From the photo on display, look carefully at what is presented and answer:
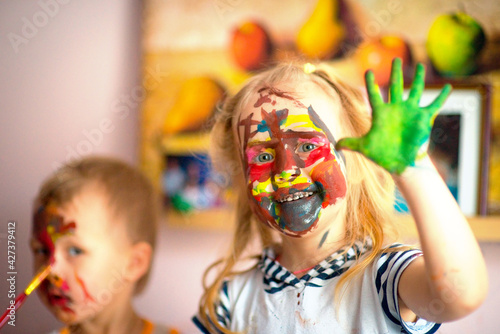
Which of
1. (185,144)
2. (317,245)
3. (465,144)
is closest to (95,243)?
(185,144)

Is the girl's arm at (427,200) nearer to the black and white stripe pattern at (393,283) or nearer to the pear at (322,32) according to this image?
the black and white stripe pattern at (393,283)

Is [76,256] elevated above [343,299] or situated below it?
above

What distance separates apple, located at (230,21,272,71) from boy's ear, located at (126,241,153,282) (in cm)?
50

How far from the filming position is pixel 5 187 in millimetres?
1061

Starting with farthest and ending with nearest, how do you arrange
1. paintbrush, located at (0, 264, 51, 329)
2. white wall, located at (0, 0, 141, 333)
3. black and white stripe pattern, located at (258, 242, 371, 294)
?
white wall, located at (0, 0, 141, 333)
paintbrush, located at (0, 264, 51, 329)
black and white stripe pattern, located at (258, 242, 371, 294)

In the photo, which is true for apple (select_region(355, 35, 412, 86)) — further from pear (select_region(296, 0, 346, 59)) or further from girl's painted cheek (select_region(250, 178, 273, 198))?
girl's painted cheek (select_region(250, 178, 273, 198))

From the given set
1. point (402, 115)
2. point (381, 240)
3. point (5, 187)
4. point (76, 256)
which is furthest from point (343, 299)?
point (5, 187)

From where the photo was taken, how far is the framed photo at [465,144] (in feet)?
3.16

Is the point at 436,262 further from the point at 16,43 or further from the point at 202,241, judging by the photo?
the point at 16,43

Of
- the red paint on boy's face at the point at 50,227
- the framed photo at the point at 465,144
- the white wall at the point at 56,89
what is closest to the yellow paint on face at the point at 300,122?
the framed photo at the point at 465,144

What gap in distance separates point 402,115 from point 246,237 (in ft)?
1.55

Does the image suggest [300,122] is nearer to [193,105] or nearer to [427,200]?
[427,200]

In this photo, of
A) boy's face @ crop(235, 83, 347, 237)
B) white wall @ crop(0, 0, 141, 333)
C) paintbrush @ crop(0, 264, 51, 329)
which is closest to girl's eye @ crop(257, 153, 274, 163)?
boy's face @ crop(235, 83, 347, 237)

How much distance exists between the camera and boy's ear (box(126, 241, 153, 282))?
97 centimetres
